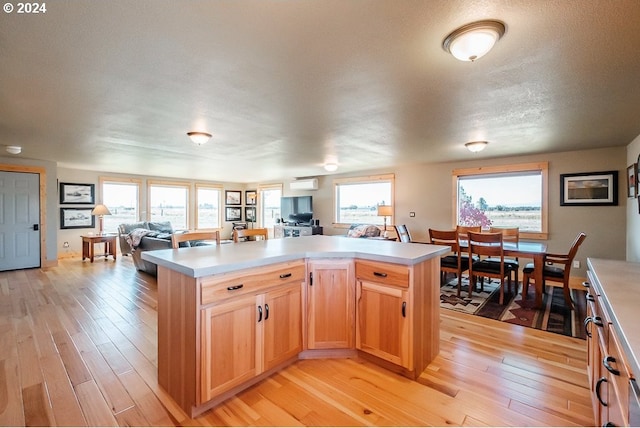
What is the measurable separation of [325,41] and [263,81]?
2.31 feet

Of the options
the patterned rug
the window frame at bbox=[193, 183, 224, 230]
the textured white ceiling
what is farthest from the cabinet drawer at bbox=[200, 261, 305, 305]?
the window frame at bbox=[193, 183, 224, 230]

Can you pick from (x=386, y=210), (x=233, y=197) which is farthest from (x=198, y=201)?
(x=386, y=210)

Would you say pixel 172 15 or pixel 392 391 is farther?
pixel 392 391

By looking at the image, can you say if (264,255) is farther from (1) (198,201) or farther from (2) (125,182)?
(1) (198,201)

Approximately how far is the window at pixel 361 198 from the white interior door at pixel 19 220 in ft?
22.2

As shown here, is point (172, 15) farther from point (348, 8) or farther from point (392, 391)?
point (392, 391)

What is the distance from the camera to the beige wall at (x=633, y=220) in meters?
3.66

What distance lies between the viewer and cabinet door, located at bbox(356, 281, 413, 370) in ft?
6.98

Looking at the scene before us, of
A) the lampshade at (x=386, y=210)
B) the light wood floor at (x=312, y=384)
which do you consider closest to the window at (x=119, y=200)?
the light wood floor at (x=312, y=384)

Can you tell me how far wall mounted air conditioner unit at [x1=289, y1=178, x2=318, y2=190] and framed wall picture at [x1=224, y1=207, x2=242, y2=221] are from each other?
3012mm

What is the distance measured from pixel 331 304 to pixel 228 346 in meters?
0.88

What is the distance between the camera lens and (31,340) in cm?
271

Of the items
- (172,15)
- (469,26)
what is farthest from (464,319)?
(172,15)

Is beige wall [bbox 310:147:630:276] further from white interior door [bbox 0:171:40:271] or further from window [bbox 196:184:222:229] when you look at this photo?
white interior door [bbox 0:171:40:271]
